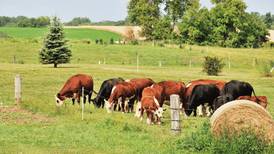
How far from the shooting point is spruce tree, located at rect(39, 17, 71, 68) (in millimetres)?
55406

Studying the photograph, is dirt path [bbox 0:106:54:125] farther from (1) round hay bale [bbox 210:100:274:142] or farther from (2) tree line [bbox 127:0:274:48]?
(2) tree line [bbox 127:0:274:48]

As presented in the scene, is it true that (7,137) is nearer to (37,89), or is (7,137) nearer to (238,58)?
(37,89)

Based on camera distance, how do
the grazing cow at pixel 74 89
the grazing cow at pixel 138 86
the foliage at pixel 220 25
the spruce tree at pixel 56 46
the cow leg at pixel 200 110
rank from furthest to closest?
the foliage at pixel 220 25, the spruce tree at pixel 56 46, the grazing cow at pixel 138 86, the grazing cow at pixel 74 89, the cow leg at pixel 200 110

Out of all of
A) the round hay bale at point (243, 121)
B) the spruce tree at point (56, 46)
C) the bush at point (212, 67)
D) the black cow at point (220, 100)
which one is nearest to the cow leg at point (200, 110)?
the black cow at point (220, 100)

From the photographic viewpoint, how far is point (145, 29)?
10519 cm

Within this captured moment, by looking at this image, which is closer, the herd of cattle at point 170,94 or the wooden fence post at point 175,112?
the wooden fence post at point 175,112

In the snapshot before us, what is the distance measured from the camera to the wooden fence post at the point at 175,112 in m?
17.7

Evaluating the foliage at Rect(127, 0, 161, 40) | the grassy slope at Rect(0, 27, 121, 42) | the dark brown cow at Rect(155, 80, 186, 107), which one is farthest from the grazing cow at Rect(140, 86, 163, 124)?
the grassy slope at Rect(0, 27, 121, 42)

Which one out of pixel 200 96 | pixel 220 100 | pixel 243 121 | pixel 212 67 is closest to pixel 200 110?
pixel 200 96

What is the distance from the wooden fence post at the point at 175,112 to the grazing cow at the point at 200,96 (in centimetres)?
641

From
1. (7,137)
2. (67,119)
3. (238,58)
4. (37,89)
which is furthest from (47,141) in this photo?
(238,58)

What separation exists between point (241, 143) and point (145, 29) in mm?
91678

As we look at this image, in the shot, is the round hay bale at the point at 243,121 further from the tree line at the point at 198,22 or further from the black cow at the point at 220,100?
the tree line at the point at 198,22

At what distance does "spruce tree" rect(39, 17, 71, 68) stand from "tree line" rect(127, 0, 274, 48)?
47483mm
